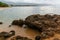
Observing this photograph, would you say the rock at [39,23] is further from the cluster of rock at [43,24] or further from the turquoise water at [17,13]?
the turquoise water at [17,13]

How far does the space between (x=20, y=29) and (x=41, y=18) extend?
302 cm

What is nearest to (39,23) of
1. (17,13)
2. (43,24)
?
(43,24)

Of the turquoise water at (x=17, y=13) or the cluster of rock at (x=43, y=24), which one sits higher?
the turquoise water at (x=17, y=13)

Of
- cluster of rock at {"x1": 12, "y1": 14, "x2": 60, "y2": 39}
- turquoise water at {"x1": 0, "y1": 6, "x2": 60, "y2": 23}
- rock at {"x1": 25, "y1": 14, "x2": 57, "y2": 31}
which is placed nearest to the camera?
cluster of rock at {"x1": 12, "y1": 14, "x2": 60, "y2": 39}

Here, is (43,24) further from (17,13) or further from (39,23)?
(17,13)

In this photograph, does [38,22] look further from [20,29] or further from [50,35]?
[50,35]

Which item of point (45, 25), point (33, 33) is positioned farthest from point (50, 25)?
point (33, 33)

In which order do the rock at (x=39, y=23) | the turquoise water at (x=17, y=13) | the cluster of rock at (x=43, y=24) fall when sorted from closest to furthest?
1. the cluster of rock at (x=43, y=24)
2. the rock at (x=39, y=23)
3. the turquoise water at (x=17, y=13)

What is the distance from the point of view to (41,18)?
22.6 meters

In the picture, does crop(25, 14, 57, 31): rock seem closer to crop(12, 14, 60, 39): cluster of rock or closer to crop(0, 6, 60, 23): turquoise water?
crop(12, 14, 60, 39): cluster of rock

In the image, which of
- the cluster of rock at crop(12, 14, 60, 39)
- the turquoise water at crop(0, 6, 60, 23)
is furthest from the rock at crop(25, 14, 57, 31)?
the turquoise water at crop(0, 6, 60, 23)

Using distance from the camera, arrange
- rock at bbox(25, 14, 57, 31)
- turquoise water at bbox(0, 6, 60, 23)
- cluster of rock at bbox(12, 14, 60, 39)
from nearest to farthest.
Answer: cluster of rock at bbox(12, 14, 60, 39) → rock at bbox(25, 14, 57, 31) → turquoise water at bbox(0, 6, 60, 23)

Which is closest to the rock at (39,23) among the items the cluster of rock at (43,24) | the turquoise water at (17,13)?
the cluster of rock at (43,24)

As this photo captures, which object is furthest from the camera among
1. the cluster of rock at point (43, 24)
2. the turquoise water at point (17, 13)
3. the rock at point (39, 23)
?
the turquoise water at point (17, 13)
